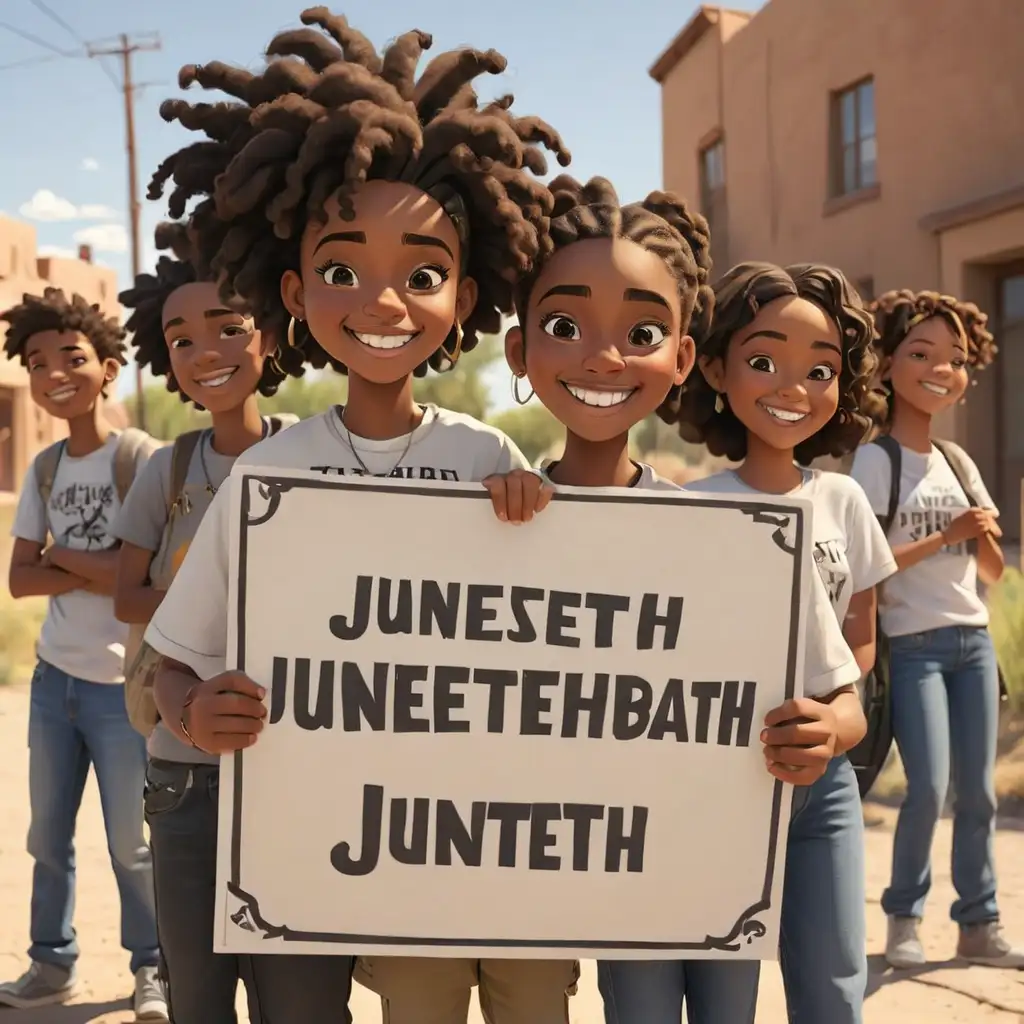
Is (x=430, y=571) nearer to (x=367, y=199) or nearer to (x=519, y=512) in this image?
(x=519, y=512)

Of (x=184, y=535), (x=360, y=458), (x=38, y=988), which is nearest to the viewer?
(x=360, y=458)

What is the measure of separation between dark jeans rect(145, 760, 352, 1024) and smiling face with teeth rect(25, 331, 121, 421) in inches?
75.0

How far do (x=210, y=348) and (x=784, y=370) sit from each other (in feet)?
4.60

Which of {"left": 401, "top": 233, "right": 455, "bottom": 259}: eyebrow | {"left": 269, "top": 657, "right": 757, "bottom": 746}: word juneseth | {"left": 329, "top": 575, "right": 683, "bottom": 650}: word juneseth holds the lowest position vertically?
{"left": 269, "top": 657, "right": 757, "bottom": 746}: word juneseth

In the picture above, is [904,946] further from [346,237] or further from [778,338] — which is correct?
[346,237]

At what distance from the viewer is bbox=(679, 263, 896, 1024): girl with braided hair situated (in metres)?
2.38

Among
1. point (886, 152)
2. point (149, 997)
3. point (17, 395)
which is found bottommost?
point (149, 997)

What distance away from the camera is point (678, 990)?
228cm

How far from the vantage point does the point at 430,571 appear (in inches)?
80.0

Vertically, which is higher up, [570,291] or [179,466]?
[570,291]

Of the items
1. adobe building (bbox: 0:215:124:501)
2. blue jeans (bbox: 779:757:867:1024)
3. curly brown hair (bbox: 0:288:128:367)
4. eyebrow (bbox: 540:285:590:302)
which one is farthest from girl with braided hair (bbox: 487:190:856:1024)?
adobe building (bbox: 0:215:124:501)

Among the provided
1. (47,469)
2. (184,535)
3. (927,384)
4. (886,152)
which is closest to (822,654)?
(184,535)

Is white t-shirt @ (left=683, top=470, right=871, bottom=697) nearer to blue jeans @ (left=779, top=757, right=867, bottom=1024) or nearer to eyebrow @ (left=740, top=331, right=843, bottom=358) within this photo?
blue jeans @ (left=779, top=757, right=867, bottom=1024)

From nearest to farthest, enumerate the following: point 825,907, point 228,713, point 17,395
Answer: point 228,713
point 825,907
point 17,395
